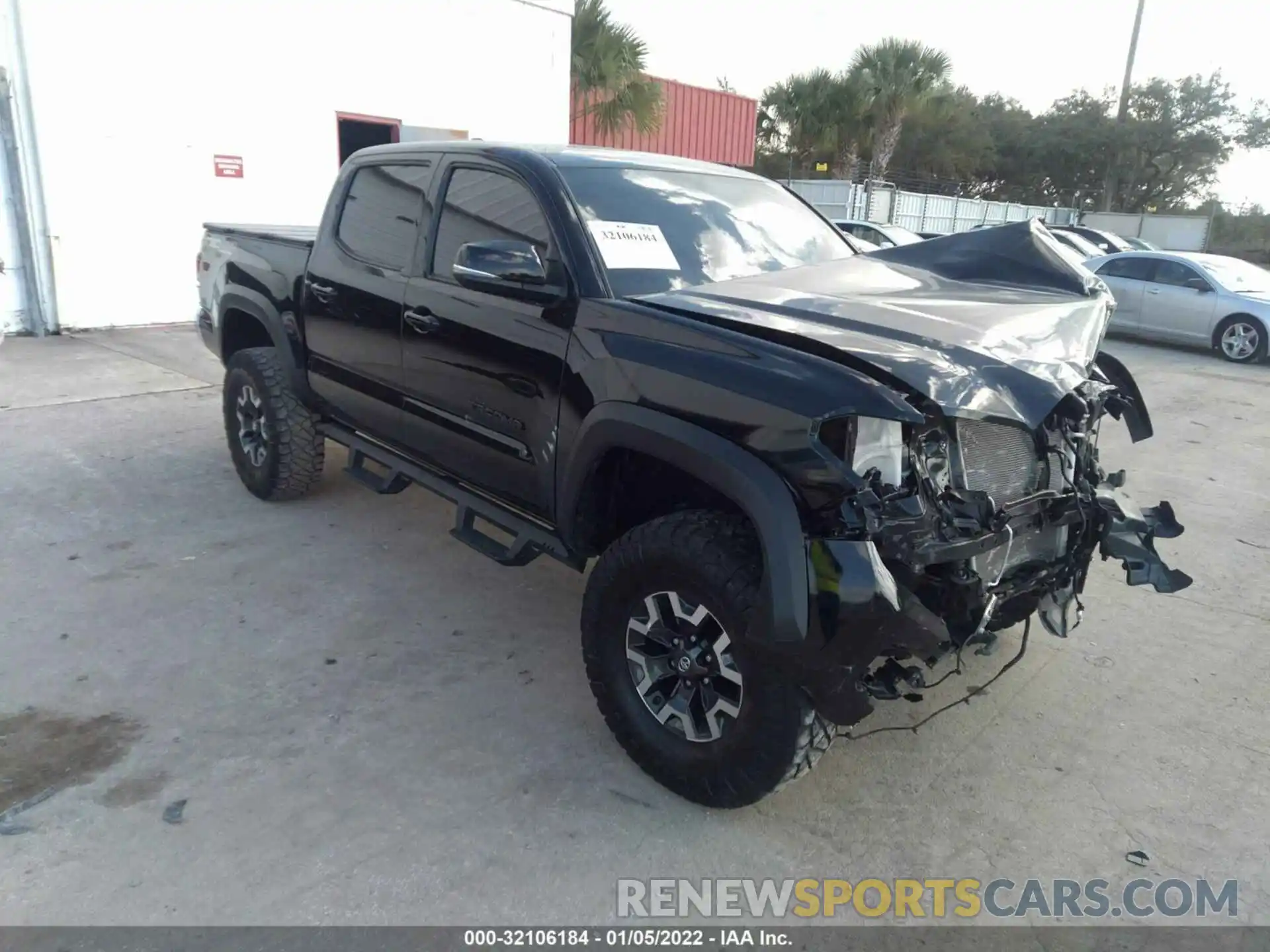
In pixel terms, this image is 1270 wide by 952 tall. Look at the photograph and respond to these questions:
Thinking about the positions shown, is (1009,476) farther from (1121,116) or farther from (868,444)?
(1121,116)

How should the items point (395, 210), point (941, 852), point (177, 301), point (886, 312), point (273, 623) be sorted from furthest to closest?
point (177, 301)
point (395, 210)
point (273, 623)
point (886, 312)
point (941, 852)

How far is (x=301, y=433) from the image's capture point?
503 cm

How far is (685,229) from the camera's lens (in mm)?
3605

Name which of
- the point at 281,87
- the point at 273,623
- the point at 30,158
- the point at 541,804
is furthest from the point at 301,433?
the point at 281,87

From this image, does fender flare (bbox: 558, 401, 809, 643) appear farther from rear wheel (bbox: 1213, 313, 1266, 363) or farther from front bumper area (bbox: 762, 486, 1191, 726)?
rear wheel (bbox: 1213, 313, 1266, 363)

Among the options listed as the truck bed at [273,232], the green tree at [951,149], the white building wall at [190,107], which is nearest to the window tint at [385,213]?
the truck bed at [273,232]

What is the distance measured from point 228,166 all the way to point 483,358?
923 cm

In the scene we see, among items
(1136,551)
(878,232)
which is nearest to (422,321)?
(1136,551)

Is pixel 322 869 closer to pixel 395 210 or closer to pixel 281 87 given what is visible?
pixel 395 210

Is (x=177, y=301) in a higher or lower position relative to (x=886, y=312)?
lower

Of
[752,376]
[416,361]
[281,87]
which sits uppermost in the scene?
[281,87]

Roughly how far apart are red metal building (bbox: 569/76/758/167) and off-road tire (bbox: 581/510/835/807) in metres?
17.9

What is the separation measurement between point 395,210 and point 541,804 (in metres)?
2.73

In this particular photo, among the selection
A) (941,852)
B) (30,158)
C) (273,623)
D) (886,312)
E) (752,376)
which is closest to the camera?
(752,376)
